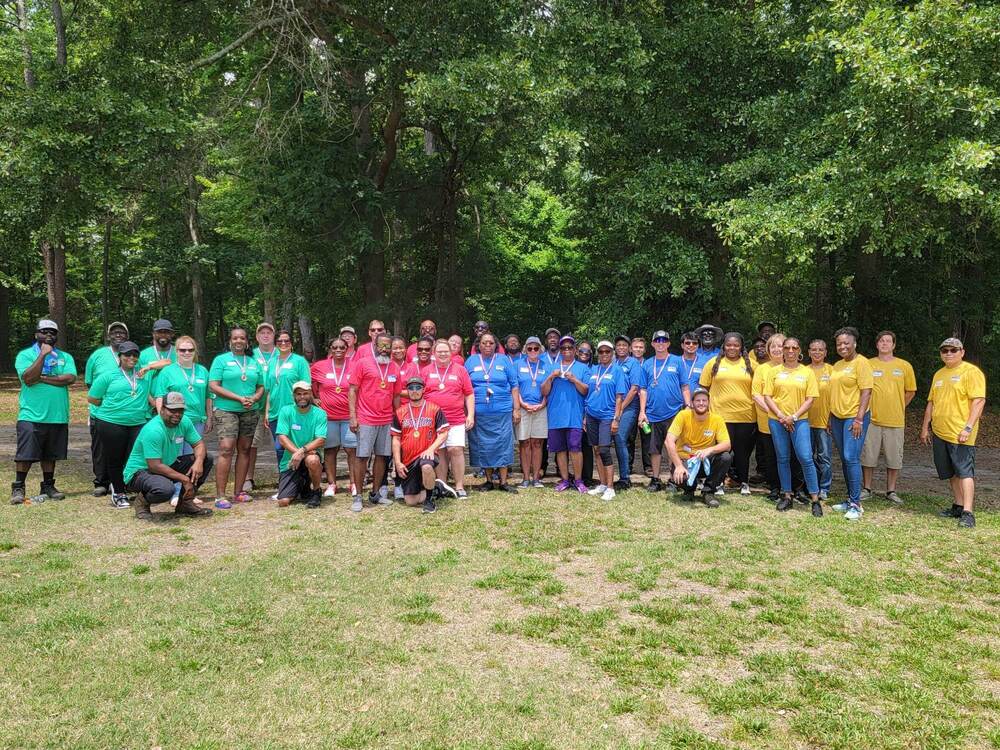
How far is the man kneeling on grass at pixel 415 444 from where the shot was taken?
7.63 meters

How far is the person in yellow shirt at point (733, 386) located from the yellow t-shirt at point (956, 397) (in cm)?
189

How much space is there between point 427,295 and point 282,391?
11157mm

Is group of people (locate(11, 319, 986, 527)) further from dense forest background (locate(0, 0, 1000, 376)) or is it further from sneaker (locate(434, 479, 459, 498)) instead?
dense forest background (locate(0, 0, 1000, 376))

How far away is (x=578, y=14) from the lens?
11789mm

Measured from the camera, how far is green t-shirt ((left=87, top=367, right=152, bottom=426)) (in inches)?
302

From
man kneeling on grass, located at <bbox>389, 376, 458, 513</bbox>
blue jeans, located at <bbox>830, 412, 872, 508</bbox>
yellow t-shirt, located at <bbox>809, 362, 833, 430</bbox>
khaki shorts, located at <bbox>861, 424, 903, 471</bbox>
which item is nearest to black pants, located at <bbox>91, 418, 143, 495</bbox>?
man kneeling on grass, located at <bbox>389, 376, 458, 513</bbox>

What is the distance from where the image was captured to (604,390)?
848 cm

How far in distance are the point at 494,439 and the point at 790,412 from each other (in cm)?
340

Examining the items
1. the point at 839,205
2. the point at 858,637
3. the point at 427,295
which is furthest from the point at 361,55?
the point at 858,637

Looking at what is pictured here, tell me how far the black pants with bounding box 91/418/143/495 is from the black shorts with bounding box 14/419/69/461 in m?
0.60

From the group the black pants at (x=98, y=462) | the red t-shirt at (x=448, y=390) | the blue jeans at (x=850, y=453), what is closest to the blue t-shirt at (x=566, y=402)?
the red t-shirt at (x=448, y=390)

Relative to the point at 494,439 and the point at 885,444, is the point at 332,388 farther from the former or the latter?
the point at 885,444

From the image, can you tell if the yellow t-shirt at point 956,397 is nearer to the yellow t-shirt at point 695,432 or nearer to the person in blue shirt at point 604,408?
the yellow t-shirt at point 695,432

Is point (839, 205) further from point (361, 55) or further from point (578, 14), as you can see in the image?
point (361, 55)
